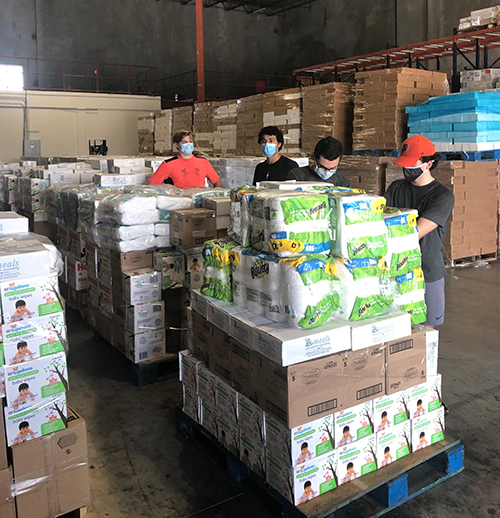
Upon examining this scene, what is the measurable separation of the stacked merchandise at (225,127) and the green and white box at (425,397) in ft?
31.0

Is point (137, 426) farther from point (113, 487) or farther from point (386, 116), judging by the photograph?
point (386, 116)

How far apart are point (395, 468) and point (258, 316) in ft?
3.29

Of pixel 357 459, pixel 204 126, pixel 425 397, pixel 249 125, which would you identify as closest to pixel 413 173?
pixel 425 397

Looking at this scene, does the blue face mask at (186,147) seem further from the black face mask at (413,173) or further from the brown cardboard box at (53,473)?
the brown cardboard box at (53,473)

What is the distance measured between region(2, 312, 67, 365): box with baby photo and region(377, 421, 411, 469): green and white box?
1.61 meters

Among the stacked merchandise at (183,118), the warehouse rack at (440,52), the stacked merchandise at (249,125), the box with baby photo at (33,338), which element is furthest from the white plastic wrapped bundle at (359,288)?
the stacked merchandise at (183,118)

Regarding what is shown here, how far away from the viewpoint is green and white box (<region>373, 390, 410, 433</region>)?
269cm

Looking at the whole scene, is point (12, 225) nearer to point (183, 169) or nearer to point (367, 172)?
point (183, 169)

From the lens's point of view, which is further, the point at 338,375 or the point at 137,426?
the point at 137,426

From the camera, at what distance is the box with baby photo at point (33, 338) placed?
244 cm

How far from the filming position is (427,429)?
2895mm

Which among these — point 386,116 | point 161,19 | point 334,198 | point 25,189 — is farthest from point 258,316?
point 161,19

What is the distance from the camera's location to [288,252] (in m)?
2.52

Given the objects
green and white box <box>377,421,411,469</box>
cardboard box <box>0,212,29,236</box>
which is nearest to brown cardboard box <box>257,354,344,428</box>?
green and white box <box>377,421,411,469</box>
